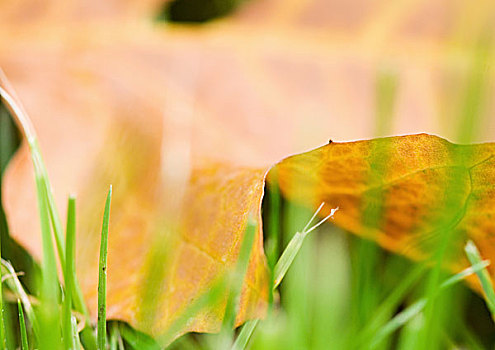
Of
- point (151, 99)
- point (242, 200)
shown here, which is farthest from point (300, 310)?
point (151, 99)

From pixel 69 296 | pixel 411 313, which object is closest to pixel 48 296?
pixel 69 296

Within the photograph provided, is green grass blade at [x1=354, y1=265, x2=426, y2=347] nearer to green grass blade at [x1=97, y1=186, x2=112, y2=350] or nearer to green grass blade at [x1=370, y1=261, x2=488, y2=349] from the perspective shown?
green grass blade at [x1=370, y1=261, x2=488, y2=349]

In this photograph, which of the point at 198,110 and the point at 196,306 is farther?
the point at 198,110

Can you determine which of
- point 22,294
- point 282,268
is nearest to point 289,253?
point 282,268

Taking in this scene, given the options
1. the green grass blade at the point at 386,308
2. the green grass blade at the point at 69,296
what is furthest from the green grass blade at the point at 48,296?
the green grass blade at the point at 386,308

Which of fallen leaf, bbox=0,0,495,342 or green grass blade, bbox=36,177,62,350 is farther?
fallen leaf, bbox=0,0,495,342

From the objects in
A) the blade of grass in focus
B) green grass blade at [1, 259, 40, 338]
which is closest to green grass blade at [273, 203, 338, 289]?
the blade of grass in focus

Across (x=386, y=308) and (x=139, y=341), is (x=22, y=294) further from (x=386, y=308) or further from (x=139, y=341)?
(x=386, y=308)

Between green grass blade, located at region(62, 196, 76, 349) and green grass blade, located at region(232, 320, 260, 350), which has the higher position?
green grass blade, located at region(62, 196, 76, 349)

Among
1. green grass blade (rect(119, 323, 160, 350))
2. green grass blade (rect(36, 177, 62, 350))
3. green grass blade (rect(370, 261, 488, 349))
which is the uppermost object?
green grass blade (rect(36, 177, 62, 350))

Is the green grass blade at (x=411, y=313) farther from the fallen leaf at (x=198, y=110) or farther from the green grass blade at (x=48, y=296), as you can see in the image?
the green grass blade at (x=48, y=296)
